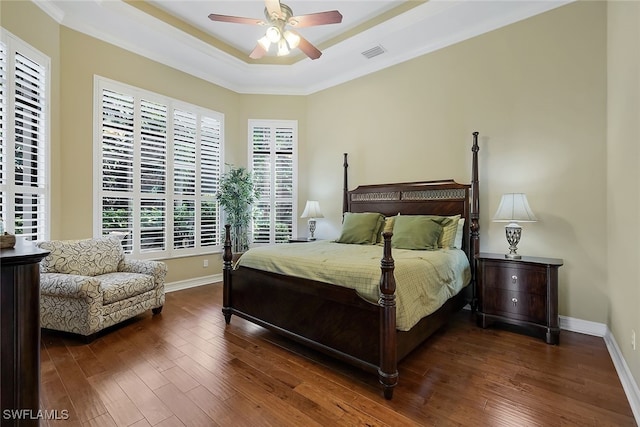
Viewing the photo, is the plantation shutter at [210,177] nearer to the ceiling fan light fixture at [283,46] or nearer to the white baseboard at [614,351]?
the ceiling fan light fixture at [283,46]

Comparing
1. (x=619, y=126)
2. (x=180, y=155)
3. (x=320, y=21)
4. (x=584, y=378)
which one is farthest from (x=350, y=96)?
(x=584, y=378)

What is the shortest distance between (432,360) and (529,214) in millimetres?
1743

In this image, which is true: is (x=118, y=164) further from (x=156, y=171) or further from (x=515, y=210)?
(x=515, y=210)

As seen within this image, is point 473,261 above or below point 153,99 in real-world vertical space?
below

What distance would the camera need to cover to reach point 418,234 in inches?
131

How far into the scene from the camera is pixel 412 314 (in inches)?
83.7

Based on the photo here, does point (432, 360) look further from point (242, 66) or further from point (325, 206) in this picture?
point (242, 66)

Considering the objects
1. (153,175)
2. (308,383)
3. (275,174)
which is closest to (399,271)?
(308,383)

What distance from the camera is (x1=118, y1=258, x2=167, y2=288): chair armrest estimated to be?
341cm

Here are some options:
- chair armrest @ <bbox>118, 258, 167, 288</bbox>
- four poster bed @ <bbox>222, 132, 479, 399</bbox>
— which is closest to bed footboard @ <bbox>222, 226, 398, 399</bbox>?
four poster bed @ <bbox>222, 132, 479, 399</bbox>

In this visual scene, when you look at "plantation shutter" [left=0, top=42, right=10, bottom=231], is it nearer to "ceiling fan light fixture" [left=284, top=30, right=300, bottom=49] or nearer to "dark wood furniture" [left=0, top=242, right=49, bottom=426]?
"dark wood furniture" [left=0, top=242, right=49, bottom=426]

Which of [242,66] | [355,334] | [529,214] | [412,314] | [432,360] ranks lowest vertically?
[432,360]

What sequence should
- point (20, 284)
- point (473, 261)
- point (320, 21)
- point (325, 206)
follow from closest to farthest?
point (20, 284) → point (320, 21) → point (473, 261) → point (325, 206)

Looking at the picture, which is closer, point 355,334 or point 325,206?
point 355,334
